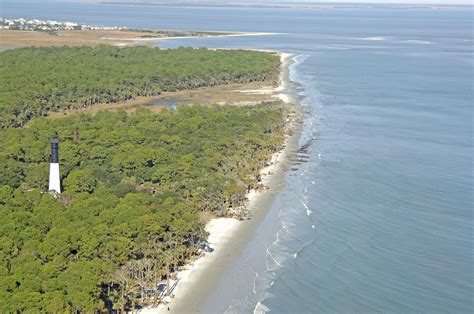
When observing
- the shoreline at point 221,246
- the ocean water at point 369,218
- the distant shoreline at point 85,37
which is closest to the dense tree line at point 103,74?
the ocean water at point 369,218

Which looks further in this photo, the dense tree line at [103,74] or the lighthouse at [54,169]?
the dense tree line at [103,74]

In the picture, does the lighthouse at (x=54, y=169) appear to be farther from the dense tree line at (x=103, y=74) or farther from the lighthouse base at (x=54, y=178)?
the dense tree line at (x=103, y=74)

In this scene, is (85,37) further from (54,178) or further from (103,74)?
(54,178)

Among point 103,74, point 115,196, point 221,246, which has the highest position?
point 103,74

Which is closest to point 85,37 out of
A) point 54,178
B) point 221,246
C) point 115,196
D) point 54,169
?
point 54,178

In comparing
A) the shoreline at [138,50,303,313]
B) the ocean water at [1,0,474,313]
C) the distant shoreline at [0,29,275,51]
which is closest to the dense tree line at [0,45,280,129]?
the ocean water at [1,0,474,313]

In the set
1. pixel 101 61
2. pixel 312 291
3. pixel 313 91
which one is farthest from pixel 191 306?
pixel 101 61
